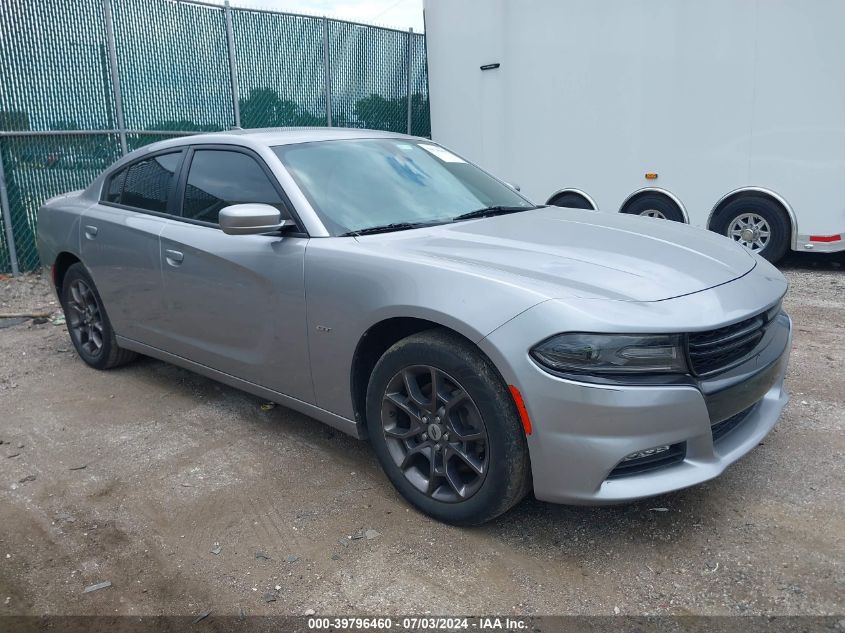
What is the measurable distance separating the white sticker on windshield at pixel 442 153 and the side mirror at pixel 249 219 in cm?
128

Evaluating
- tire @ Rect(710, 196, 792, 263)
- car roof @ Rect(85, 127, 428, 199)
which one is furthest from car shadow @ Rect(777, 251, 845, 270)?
car roof @ Rect(85, 127, 428, 199)

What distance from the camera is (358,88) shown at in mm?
11820

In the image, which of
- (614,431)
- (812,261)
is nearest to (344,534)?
(614,431)

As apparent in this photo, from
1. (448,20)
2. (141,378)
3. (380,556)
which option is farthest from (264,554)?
(448,20)

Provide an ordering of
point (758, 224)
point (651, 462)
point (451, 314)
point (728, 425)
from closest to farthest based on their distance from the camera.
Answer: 1. point (651, 462)
2. point (451, 314)
3. point (728, 425)
4. point (758, 224)

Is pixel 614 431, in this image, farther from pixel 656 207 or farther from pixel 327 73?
pixel 327 73

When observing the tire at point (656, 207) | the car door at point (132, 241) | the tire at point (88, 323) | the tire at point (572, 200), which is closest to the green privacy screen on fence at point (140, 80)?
the tire at point (88, 323)

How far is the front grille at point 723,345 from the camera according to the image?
259 centimetres

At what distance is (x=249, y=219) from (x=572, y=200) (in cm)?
666

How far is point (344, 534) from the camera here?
9.83 ft

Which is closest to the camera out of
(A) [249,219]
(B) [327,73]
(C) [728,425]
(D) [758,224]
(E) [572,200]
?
(C) [728,425]

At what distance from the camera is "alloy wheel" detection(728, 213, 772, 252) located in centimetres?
787

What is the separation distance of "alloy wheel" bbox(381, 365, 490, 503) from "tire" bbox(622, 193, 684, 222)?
6.13 meters

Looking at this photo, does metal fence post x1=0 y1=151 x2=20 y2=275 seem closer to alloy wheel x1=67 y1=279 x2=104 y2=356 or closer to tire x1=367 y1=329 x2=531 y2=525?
alloy wheel x1=67 y1=279 x2=104 y2=356
